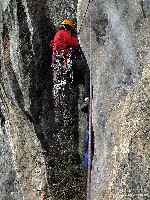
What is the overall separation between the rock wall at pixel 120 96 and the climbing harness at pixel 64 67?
2344 millimetres

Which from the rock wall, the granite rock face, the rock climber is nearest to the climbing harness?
the rock climber

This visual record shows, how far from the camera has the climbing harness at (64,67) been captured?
33.4 feet

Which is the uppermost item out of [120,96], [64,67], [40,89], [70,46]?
[70,46]

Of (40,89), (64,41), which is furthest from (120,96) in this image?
(40,89)

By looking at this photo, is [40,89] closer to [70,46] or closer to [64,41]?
[70,46]

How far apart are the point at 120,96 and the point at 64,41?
442cm

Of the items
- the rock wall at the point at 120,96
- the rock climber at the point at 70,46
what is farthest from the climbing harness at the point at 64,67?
the rock wall at the point at 120,96

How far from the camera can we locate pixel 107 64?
6797mm

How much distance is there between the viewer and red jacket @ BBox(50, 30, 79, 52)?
10.1 m

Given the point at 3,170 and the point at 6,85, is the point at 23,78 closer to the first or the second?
the point at 6,85

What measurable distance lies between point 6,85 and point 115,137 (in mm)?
6967

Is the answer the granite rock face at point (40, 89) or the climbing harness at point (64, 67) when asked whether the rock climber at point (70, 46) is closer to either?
the climbing harness at point (64, 67)

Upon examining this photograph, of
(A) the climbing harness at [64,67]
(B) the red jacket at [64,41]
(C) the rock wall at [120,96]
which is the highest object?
(B) the red jacket at [64,41]

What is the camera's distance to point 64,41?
10102 mm
